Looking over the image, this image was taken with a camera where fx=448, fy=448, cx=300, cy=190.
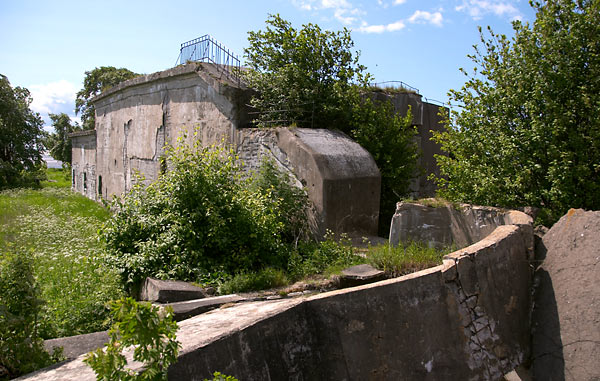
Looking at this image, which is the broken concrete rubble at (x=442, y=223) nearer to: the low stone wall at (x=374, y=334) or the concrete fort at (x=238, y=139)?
the concrete fort at (x=238, y=139)

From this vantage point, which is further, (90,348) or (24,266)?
(90,348)

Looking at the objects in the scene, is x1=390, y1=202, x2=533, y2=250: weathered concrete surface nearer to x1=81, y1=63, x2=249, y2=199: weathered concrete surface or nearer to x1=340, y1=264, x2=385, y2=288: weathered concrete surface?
x1=340, y1=264, x2=385, y2=288: weathered concrete surface

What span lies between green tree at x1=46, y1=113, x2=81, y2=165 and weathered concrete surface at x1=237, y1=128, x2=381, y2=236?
36.6 metres

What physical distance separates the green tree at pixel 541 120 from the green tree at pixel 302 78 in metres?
2.96

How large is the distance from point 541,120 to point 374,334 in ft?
15.8

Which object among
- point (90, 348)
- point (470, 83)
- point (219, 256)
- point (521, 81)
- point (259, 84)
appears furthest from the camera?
point (259, 84)

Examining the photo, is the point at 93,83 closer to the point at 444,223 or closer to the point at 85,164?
the point at 85,164

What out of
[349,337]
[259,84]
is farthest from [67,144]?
[349,337]

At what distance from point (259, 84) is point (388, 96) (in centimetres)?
334

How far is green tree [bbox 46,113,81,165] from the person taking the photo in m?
40.7

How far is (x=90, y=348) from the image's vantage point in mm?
3889

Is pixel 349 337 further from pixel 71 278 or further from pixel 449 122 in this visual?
pixel 449 122

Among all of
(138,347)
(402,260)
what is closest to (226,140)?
(402,260)

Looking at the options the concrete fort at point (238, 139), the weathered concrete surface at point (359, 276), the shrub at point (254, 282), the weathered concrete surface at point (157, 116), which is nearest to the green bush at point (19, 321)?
the shrub at point (254, 282)
